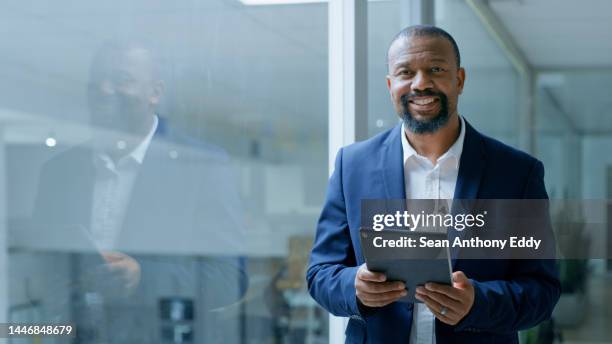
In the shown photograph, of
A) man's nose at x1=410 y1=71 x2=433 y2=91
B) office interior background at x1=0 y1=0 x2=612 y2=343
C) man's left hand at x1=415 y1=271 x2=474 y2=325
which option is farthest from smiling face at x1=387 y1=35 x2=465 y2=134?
office interior background at x1=0 y1=0 x2=612 y2=343

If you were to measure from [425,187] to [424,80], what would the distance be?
0.28m

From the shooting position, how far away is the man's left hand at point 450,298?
5.58ft

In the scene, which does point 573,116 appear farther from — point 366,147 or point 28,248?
point 28,248

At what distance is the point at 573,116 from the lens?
2738 mm

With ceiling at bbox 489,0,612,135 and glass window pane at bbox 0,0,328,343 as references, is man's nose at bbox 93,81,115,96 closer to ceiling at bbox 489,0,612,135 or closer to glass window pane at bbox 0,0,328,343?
glass window pane at bbox 0,0,328,343

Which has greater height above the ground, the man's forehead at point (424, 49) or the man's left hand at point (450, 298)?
the man's forehead at point (424, 49)

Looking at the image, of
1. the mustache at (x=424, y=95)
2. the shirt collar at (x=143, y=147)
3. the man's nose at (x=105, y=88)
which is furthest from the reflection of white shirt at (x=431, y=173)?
the man's nose at (x=105, y=88)

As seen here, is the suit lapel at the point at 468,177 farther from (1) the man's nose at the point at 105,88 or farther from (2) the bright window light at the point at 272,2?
(1) the man's nose at the point at 105,88

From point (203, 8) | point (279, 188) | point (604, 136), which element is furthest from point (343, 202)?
point (604, 136)

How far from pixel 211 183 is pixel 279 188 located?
0.80 feet

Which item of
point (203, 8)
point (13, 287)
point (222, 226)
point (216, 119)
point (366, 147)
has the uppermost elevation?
point (203, 8)

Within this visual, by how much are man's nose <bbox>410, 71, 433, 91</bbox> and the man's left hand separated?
18.9 inches

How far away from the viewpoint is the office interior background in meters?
2.54

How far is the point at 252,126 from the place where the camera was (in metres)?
2.71
